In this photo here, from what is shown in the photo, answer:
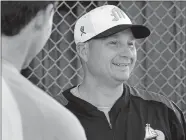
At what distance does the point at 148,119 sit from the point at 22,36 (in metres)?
1.33

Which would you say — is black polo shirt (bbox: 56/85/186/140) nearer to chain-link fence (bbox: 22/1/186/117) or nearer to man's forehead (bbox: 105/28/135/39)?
man's forehead (bbox: 105/28/135/39)

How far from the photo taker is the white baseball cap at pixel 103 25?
244 centimetres

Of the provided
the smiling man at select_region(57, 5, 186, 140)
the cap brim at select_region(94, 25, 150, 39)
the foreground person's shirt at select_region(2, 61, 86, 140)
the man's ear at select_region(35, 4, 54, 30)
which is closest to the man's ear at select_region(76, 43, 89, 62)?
the smiling man at select_region(57, 5, 186, 140)

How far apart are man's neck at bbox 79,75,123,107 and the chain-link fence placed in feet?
3.86

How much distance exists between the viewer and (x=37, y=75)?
148 inches

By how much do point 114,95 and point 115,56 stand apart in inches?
8.0

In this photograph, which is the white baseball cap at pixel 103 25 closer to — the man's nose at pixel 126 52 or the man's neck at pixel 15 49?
the man's nose at pixel 126 52

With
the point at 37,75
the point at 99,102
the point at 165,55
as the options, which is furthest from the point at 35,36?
the point at 165,55

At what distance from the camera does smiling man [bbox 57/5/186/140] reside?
2342 mm

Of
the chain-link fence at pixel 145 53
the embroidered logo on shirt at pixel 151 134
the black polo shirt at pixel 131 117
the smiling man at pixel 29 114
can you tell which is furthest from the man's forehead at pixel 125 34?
the smiling man at pixel 29 114

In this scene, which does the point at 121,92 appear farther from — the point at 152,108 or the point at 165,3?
the point at 165,3

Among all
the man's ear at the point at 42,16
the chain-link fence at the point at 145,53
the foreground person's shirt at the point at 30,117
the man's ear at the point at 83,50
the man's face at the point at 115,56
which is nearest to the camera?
the foreground person's shirt at the point at 30,117

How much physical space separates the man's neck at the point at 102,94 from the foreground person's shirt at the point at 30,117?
4.50 ft

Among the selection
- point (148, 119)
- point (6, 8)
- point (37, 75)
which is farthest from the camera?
point (37, 75)
